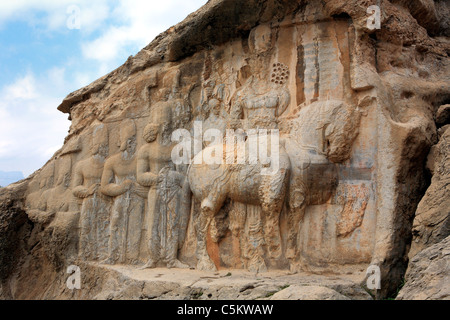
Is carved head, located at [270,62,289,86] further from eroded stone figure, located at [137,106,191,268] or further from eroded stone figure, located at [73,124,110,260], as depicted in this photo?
eroded stone figure, located at [73,124,110,260]

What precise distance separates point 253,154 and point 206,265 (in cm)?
155

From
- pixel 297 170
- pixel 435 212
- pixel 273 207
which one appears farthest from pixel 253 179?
pixel 435 212

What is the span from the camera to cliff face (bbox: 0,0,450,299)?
669cm

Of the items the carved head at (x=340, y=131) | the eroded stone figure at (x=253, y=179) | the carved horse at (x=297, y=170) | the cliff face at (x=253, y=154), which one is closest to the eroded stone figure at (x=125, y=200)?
the cliff face at (x=253, y=154)

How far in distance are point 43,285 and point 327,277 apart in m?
4.52

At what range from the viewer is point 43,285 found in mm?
8648

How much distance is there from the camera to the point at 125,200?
8.08 metres

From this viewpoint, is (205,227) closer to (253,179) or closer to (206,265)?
(206,265)

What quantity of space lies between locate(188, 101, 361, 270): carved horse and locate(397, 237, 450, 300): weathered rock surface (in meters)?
1.79

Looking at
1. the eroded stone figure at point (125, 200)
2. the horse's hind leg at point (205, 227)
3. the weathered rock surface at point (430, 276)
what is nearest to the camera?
the weathered rock surface at point (430, 276)

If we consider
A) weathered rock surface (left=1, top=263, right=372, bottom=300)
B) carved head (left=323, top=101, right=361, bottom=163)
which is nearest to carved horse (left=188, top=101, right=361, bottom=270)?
carved head (left=323, top=101, right=361, bottom=163)

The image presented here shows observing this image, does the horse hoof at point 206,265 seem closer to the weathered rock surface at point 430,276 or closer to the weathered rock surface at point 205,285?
the weathered rock surface at point 205,285

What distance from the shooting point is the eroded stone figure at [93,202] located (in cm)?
813

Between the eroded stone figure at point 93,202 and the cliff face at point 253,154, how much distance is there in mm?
18
